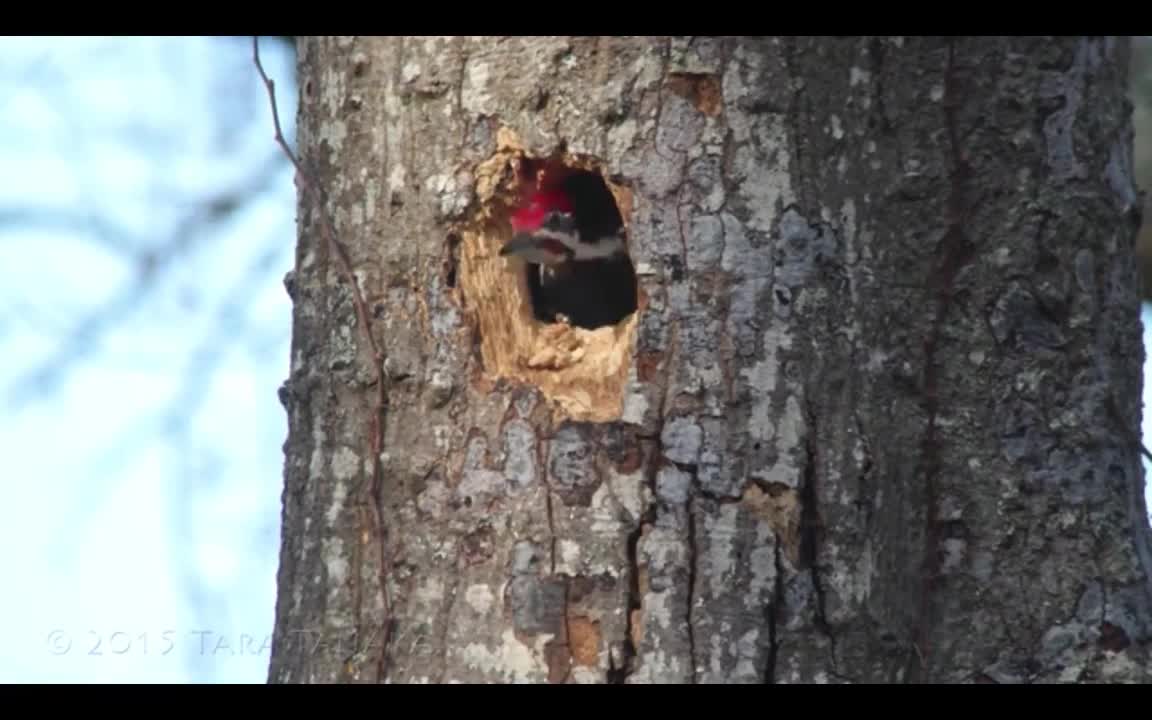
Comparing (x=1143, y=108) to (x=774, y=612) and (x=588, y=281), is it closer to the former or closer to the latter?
(x=588, y=281)

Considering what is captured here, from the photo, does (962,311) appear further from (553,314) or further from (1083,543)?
(553,314)

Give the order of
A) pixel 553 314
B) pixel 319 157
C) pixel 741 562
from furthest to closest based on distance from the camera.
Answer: pixel 553 314 → pixel 319 157 → pixel 741 562

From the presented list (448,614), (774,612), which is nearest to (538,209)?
(448,614)

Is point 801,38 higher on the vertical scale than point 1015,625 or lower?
higher

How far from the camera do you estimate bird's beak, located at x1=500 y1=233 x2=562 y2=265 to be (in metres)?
2.71

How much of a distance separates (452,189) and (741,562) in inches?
27.2

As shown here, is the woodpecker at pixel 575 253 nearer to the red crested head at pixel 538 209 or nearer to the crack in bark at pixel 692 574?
the red crested head at pixel 538 209

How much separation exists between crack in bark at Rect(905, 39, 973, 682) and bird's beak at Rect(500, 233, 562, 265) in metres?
0.64

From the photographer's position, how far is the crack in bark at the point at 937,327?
2455mm

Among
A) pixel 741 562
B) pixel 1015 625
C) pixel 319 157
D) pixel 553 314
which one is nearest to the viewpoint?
pixel 741 562

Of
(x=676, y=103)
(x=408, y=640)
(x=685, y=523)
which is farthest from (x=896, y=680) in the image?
(x=676, y=103)

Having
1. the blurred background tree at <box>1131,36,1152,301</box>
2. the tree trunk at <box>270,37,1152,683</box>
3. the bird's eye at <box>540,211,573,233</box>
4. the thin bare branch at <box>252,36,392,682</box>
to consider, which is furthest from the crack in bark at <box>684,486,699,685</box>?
the blurred background tree at <box>1131,36,1152,301</box>

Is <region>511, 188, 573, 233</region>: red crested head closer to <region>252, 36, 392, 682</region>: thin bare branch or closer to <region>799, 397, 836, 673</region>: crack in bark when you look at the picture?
<region>252, 36, 392, 682</region>: thin bare branch

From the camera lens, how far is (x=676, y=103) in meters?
2.41
